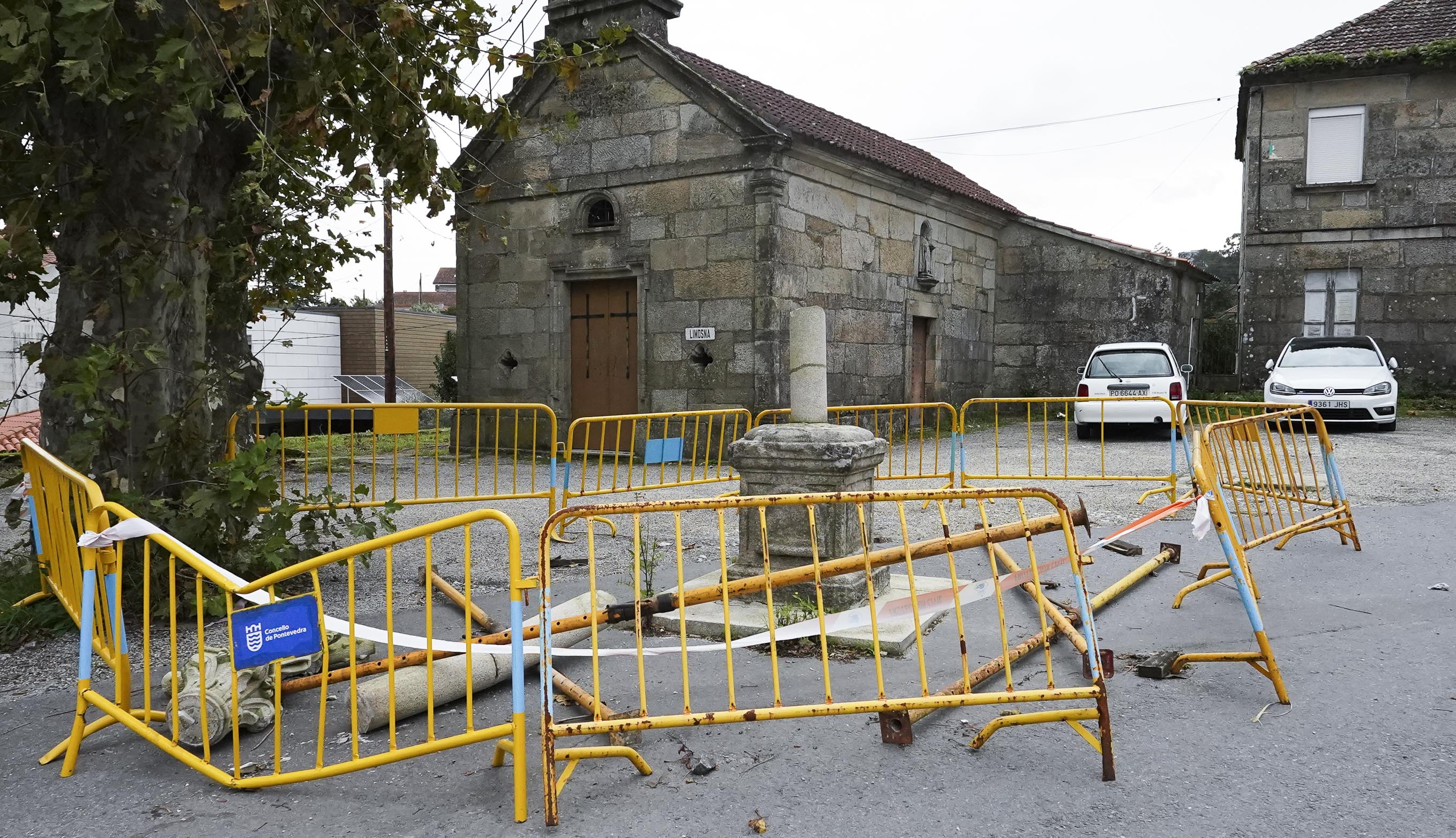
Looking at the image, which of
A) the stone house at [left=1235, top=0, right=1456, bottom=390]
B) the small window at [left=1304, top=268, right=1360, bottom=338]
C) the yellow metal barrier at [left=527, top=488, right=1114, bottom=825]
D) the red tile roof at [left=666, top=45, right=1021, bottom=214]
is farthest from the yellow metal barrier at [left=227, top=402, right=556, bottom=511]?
the small window at [left=1304, top=268, right=1360, bottom=338]

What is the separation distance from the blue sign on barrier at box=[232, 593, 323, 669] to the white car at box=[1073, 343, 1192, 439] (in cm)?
1172

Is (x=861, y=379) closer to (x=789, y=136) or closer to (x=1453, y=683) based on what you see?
(x=789, y=136)

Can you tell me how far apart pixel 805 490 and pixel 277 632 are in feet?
9.03

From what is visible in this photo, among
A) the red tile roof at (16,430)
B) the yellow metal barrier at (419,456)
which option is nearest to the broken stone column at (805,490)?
the yellow metal barrier at (419,456)

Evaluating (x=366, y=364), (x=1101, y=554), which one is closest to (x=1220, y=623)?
(x=1101, y=554)

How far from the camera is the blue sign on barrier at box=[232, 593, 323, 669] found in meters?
3.30

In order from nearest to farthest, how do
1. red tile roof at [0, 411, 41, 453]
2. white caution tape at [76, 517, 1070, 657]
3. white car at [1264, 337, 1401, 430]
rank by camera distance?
white caution tape at [76, 517, 1070, 657], red tile roof at [0, 411, 41, 453], white car at [1264, 337, 1401, 430]

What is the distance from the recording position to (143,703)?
424cm

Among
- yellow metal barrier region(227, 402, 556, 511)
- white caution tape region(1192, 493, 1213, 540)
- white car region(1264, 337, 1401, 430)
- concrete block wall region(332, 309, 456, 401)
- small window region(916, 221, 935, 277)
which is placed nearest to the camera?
white caution tape region(1192, 493, 1213, 540)

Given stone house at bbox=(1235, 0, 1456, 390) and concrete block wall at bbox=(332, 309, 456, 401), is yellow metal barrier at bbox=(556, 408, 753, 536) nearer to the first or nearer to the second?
stone house at bbox=(1235, 0, 1456, 390)

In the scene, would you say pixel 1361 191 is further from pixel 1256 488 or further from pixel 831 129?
pixel 1256 488

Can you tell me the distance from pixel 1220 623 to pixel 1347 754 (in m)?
1.71

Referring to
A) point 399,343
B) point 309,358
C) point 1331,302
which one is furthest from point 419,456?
point 399,343

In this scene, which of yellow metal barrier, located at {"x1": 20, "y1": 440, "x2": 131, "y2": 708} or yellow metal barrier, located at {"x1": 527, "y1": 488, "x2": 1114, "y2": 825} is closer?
yellow metal barrier, located at {"x1": 527, "y1": 488, "x2": 1114, "y2": 825}
